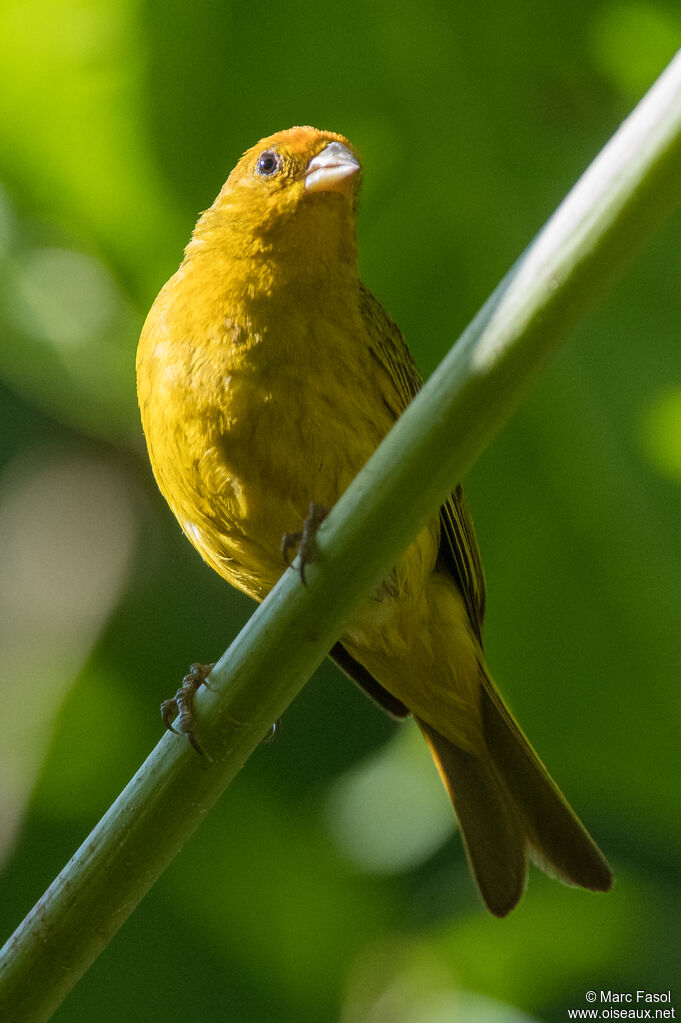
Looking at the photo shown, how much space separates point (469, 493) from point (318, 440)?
637mm

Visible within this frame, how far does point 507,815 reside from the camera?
2.05 meters

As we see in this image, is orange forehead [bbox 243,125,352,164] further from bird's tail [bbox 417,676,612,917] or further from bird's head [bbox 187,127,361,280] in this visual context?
bird's tail [bbox 417,676,612,917]

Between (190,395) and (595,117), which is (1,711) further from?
(595,117)

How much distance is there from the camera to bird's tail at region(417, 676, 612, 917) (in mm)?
1848

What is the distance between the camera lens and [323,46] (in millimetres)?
2404

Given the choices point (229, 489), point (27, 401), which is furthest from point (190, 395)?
point (27, 401)

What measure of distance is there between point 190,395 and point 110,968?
131 centimetres

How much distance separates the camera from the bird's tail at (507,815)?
6.06 ft

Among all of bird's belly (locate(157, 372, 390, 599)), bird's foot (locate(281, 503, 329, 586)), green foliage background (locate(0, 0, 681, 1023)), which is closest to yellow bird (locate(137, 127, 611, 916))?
bird's belly (locate(157, 372, 390, 599))

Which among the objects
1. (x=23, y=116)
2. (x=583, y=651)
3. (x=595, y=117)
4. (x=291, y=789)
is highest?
(x=595, y=117)

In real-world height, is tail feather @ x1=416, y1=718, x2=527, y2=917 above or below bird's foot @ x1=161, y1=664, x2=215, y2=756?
above

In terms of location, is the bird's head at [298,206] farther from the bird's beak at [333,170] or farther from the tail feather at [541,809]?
the tail feather at [541,809]

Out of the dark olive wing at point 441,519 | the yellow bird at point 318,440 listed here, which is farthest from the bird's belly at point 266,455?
the dark olive wing at point 441,519

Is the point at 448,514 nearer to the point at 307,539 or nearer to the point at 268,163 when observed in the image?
the point at 268,163
